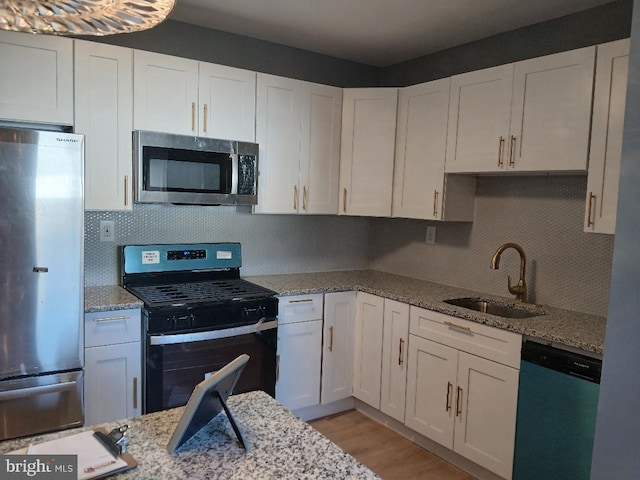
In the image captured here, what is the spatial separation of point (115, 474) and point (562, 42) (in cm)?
296

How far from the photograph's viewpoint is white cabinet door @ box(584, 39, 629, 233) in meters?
2.14

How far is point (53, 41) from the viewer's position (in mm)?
2412

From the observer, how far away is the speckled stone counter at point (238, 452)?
104 cm

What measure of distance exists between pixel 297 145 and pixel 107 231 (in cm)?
130

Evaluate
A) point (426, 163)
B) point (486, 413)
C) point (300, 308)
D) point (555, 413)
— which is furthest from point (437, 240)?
point (555, 413)

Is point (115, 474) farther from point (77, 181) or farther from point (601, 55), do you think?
point (601, 55)

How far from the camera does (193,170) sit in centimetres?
283

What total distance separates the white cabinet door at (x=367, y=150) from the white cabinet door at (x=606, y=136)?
1.31m

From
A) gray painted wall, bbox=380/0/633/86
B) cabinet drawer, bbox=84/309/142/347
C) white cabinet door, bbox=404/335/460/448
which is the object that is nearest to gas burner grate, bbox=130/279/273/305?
cabinet drawer, bbox=84/309/142/347

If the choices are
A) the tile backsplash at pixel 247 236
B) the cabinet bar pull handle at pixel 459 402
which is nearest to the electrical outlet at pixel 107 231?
the tile backsplash at pixel 247 236

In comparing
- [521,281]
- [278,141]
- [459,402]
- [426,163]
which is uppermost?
[278,141]

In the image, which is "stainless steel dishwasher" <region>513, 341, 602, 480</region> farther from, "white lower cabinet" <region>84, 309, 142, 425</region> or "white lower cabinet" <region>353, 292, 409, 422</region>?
"white lower cabinet" <region>84, 309, 142, 425</region>

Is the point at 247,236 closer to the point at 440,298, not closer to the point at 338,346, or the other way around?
the point at 338,346

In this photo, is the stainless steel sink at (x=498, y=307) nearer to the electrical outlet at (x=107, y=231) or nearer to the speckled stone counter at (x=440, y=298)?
the speckled stone counter at (x=440, y=298)
